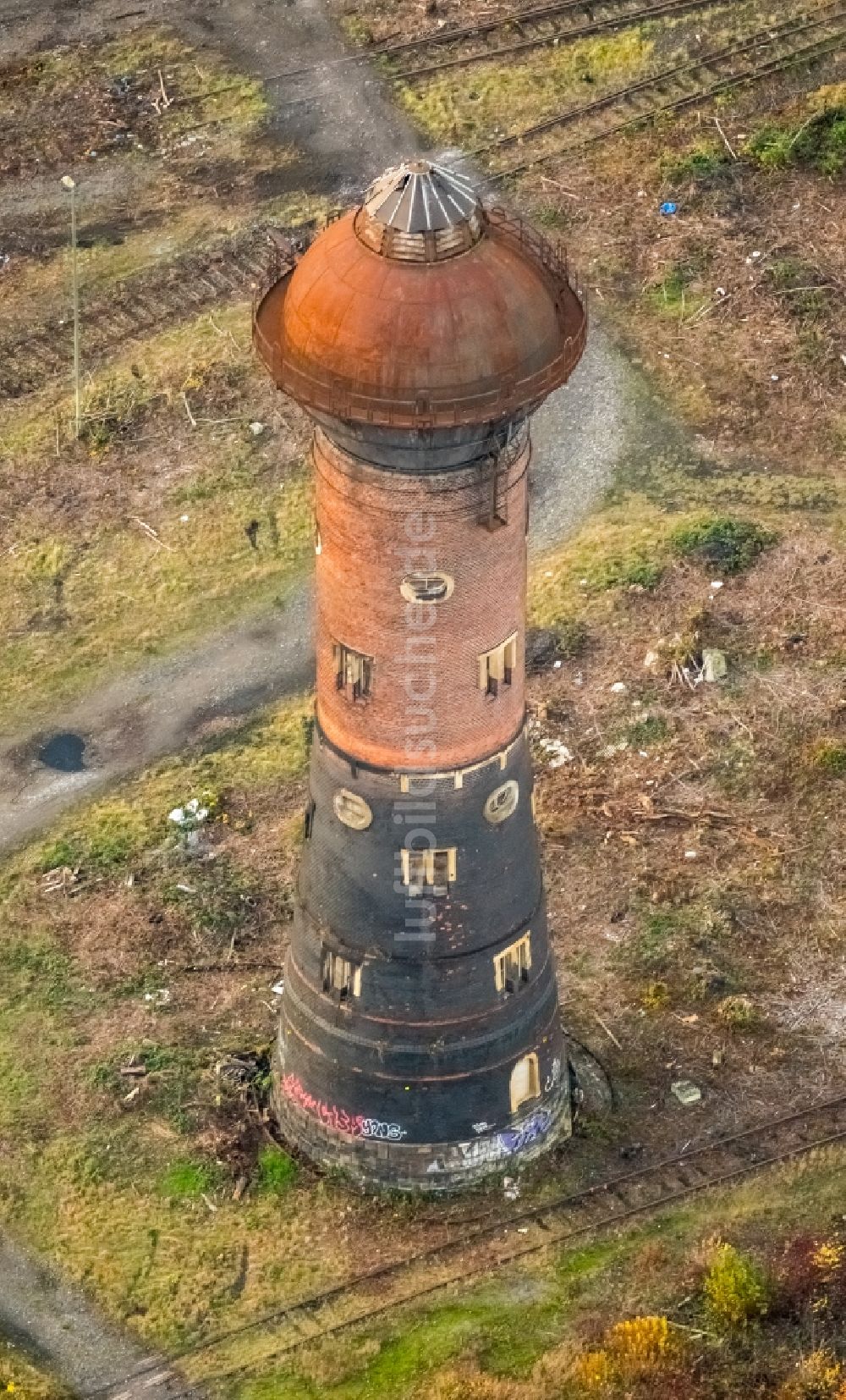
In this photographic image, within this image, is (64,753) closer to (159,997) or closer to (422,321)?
(159,997)

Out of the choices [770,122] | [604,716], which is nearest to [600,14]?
[770,122]

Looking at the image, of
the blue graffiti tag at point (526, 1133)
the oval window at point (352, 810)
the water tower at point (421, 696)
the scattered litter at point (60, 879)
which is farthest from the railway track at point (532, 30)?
the oval window at point (352, 810)

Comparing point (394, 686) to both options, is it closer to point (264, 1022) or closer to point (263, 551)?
point (264, 1022)

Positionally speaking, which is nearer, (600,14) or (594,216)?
(594,216)

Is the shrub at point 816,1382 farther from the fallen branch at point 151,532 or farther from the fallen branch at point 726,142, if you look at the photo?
the fallen branch at point 726,142

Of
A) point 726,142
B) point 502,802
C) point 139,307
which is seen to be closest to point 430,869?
point 502,802
